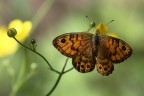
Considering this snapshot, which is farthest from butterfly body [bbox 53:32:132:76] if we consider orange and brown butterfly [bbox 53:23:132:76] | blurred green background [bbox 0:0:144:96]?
blurred green background [bbox 0:0:144:96]

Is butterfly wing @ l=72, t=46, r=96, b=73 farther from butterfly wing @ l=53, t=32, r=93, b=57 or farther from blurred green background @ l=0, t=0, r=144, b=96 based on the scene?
blurred green background @ l=0, t=0, r=144, b=96

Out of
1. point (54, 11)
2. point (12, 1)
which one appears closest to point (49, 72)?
point (12, 1)

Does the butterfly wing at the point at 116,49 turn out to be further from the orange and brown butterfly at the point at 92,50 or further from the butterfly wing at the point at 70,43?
the butterfly wing at the point at 70,43

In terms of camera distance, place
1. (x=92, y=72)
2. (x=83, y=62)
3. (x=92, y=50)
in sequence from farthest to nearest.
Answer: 1. (x=92, y=72)
2. (x=92, y=50)
3. (x=83, y=62)

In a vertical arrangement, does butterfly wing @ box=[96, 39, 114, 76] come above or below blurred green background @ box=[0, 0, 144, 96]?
below

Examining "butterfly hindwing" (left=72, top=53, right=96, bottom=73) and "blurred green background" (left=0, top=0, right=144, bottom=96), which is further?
"blurred green background" (left=0, top=0, right=144, bottom=96)

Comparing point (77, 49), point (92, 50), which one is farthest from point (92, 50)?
point (77, 49)

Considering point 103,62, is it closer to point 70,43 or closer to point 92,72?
point 70,43

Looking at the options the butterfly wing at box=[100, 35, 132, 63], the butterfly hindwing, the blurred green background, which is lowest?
the butterfly hindwing

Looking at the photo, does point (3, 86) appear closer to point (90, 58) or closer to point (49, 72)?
point (49, 72)
